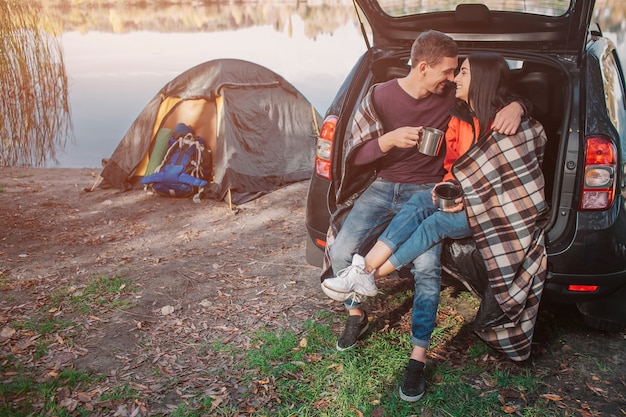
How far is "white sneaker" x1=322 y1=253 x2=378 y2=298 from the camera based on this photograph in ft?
9.42

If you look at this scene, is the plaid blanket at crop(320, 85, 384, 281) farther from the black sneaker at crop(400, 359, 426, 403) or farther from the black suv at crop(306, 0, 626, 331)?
the black sneaker at crop(400, 359, 426, 403)

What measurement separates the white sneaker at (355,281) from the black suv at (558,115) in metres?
0.43

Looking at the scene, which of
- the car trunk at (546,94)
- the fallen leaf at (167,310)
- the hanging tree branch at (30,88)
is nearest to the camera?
the car trunk at (546,94)

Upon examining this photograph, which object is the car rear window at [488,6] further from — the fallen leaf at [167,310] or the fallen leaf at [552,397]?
the fallen leaf at [167,310]

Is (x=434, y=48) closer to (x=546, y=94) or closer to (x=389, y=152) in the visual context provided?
(x=389, y=152)

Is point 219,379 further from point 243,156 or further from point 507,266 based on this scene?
point 243,156

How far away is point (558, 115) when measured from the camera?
11.3 feet

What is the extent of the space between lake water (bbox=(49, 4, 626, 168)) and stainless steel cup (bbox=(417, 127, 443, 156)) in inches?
187

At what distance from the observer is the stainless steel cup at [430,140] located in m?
2.77

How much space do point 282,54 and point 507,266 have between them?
28846 mm

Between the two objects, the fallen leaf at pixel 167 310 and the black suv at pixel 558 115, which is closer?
the black suv at pixel 558 115

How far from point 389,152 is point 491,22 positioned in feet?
3.64

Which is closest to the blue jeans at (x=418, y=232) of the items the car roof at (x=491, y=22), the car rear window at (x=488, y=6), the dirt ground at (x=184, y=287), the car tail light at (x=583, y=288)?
the car tail light at (x=583, y=288)

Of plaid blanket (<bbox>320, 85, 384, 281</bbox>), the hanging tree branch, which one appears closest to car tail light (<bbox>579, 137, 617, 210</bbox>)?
plaid blanket (<bbox>320, 85, 384, 281</bbox>)
